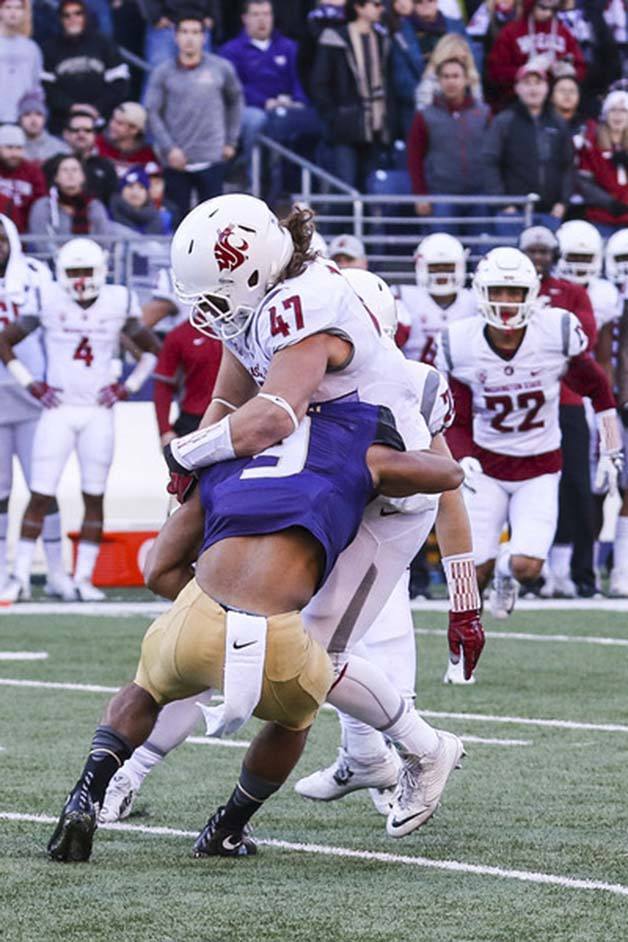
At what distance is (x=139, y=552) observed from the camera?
11.8 m

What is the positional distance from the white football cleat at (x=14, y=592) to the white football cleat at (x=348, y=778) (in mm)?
5427

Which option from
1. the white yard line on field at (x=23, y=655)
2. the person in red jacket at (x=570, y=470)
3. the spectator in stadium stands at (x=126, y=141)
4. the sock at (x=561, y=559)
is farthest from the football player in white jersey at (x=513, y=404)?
the spectator in stadium stands at (x=126, y=141)

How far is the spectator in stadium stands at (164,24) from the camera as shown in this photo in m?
13.9

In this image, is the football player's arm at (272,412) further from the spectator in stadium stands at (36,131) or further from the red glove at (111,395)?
the spectator in stadium stands at (36,131)

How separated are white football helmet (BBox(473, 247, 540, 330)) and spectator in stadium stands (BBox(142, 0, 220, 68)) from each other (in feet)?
19.0

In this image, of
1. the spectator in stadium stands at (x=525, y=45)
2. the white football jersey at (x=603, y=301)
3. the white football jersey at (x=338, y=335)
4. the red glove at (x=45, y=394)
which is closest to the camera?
the white football jersey at (x=338, y=335)

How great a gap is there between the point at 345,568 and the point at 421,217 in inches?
354

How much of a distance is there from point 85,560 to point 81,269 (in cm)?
151

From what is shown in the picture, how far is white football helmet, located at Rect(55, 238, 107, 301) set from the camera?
10992 millimetres

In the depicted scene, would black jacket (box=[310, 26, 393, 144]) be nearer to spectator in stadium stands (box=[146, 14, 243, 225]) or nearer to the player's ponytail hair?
spectator in stadium stands (box=[146, 14, 243, 225])

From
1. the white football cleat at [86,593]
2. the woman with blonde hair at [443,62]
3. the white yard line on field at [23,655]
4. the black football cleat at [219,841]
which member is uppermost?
the woman with blonde hair at [443,62]

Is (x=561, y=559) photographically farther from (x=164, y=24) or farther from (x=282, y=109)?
(x=164, y=24)

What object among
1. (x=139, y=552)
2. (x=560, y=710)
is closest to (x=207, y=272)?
(x=560, y=710)

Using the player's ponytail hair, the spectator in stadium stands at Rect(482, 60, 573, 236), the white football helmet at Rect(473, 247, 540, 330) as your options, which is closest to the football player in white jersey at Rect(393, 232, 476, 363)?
the spectator in stadium stands at Rect(482, 60, 573, 236)
